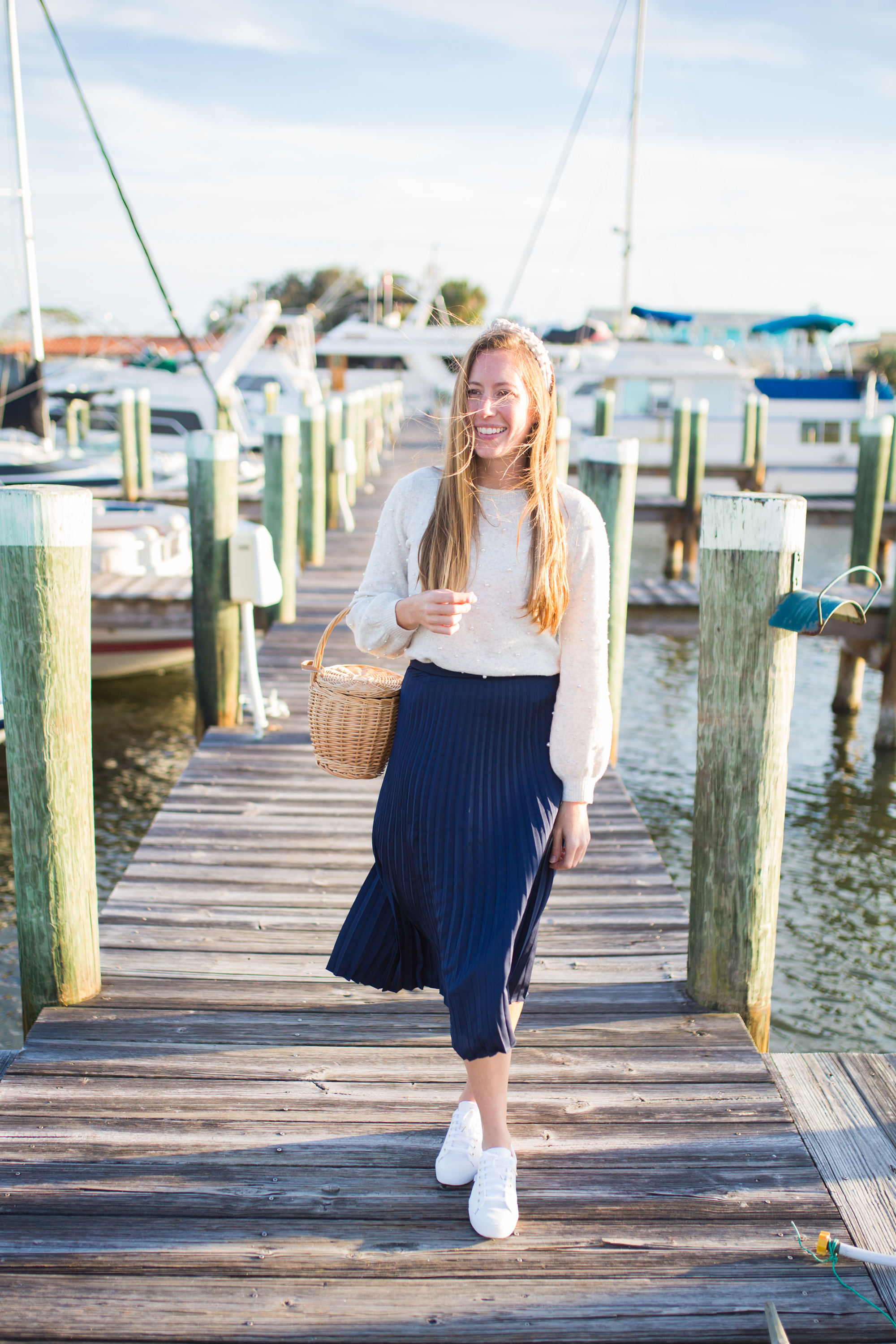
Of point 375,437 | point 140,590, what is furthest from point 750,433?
point 140,590

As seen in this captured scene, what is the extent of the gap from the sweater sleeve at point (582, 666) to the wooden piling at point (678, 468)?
446 inches

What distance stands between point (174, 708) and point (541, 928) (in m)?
6.48

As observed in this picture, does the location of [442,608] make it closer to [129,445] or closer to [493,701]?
[493,701]

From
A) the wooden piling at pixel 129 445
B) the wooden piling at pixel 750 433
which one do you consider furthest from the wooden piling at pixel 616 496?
the wooden piling at pixel 750 433

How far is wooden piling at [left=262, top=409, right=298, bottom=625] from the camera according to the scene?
7.09 m

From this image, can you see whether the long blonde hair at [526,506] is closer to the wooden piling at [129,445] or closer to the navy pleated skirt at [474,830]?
the navy pleated skirt at [474,830]

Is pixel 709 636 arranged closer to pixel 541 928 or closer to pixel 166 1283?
pixel 541 928

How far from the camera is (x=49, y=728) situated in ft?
8.73

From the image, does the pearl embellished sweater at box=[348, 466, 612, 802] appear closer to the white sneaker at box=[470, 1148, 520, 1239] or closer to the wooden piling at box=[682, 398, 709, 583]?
the white sneaker at box=[470, 1148, 520, 1239]

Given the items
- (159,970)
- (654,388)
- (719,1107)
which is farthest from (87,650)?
(654,388)

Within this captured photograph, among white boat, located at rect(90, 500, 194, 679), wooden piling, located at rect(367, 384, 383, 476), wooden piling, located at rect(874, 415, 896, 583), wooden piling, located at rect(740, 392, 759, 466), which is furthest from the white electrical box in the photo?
wooden piling, located at rect(740, 392, 759, 466)

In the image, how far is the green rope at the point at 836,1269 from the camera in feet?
6.32

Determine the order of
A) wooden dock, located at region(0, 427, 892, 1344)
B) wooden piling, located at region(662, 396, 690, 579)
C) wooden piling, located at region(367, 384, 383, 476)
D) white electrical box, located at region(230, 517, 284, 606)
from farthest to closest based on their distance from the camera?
1. wooden piling, located at region(367, 384, 383, 476)
2. wooden piling, located at region(662, 396, 690, 579)
3. white electrical box, located at region(230, 517, 284, 606)
4. wooden dock, located at region(0, 427, 892, 1344)

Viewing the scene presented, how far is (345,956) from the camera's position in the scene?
2.30 metres
